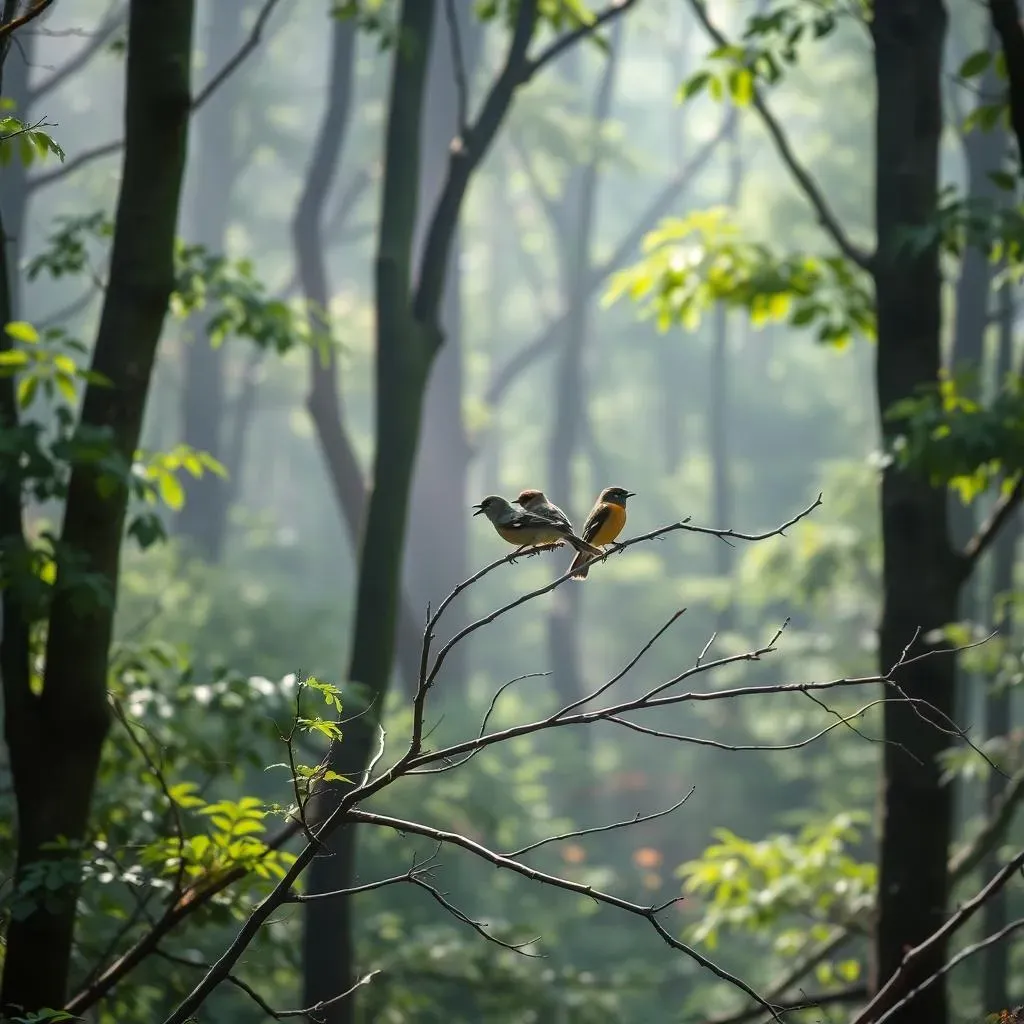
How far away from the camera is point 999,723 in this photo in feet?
30.0

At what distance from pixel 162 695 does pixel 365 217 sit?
97.4 ft

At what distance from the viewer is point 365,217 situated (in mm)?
33281

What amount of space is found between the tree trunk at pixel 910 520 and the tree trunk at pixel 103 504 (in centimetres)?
260

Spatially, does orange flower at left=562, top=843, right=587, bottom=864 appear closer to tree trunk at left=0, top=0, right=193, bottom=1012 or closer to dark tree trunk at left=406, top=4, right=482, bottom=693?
dark tree trunk at left=406, top=4, right=482, bottom=693

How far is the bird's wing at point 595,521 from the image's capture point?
3684 millimetres

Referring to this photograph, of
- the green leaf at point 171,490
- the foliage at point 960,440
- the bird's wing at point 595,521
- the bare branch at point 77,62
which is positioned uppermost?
the bare branch at point 77,62

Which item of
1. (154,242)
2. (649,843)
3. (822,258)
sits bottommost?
(649,843)

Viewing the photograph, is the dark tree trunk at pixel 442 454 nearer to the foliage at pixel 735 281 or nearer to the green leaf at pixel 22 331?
the foliage at pixel 735 281

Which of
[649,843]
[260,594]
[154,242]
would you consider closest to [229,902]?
[154,242]

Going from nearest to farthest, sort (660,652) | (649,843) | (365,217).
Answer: (649,843), (660,652), (365,217)

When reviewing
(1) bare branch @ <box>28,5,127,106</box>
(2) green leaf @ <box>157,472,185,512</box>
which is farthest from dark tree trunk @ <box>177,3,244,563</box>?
(2) green leaf @ <box>157,472,185,512</box>

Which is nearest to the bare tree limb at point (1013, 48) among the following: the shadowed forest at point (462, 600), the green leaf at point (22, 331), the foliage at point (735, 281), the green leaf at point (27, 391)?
the shadowed forest at point (462, 600)

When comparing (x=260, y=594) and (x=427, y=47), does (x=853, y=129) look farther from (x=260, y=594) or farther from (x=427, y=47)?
(x=427, y=47)

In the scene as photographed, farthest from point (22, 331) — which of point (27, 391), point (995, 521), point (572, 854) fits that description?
point (572, 854)
